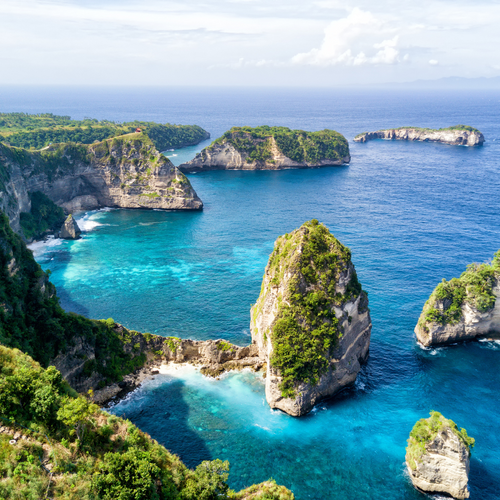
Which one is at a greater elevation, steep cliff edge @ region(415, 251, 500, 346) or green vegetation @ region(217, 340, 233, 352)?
steep cliff edge @ region(415, 251, 500, 346)

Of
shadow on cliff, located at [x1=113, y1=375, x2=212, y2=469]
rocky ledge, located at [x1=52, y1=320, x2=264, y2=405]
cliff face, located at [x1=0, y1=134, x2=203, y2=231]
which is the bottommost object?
shadow on cliff, located at [x1=113, y1=375, x2=212, y2=469]

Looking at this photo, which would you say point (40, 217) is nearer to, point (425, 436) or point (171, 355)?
point (171, 355)

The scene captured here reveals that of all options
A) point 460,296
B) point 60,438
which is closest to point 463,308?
point 460,296

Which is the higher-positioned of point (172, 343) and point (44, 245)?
point (44, 245)

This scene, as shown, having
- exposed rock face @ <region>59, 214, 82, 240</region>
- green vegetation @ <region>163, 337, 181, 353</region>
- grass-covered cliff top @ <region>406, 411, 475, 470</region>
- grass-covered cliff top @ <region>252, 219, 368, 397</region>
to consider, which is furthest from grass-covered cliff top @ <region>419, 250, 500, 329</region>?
exposed rock face @ <region>59, 214, 82, 240</region>

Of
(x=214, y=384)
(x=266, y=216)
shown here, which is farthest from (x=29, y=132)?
(x=214, y=384)

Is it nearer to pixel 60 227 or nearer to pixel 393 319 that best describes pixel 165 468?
pixel 393 319

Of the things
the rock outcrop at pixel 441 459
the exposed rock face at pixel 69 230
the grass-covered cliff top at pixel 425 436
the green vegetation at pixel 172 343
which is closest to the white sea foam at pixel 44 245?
the exposed rock face at pixel 69 230

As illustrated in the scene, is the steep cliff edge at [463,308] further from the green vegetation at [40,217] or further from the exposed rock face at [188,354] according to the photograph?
the green vegetation at [40,217]

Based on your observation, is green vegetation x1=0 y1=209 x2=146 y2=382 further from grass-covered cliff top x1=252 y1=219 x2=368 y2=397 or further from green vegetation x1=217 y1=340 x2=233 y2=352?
grass-covered cliff top x1=252 y1=219 x2=368 y2=397
